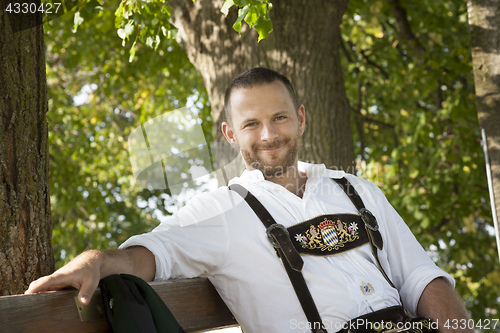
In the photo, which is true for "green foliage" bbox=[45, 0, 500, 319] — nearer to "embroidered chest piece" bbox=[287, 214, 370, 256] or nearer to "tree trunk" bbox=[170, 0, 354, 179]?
"tree trunk" bbox=[170, 0, 354, 179]

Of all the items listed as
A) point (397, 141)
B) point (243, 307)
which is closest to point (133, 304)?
point (243, 307)

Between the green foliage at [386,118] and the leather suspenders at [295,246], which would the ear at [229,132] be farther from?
the green foliage at [386,118]

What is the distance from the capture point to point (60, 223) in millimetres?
8156

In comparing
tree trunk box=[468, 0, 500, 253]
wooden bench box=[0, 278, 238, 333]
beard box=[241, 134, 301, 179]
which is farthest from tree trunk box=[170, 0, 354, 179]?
wooden bench box=[0, 278, 238, 333]

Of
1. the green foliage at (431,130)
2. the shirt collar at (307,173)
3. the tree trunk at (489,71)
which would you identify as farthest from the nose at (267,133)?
the green foliage at (431,130)

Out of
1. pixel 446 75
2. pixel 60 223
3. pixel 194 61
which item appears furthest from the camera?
pixel 60 223

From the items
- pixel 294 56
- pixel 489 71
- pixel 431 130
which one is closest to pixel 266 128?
pixel 294 56

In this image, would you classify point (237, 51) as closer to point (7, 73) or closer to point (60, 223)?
point (7, 73)

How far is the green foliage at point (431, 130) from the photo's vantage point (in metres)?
5.95

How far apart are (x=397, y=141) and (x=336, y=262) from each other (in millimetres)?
5350

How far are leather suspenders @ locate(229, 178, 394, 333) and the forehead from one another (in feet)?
1.08

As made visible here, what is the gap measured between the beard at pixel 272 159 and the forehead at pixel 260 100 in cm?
13

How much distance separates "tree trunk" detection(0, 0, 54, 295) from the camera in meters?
1.76

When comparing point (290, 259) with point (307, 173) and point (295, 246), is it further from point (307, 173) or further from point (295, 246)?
point (307, 173)
